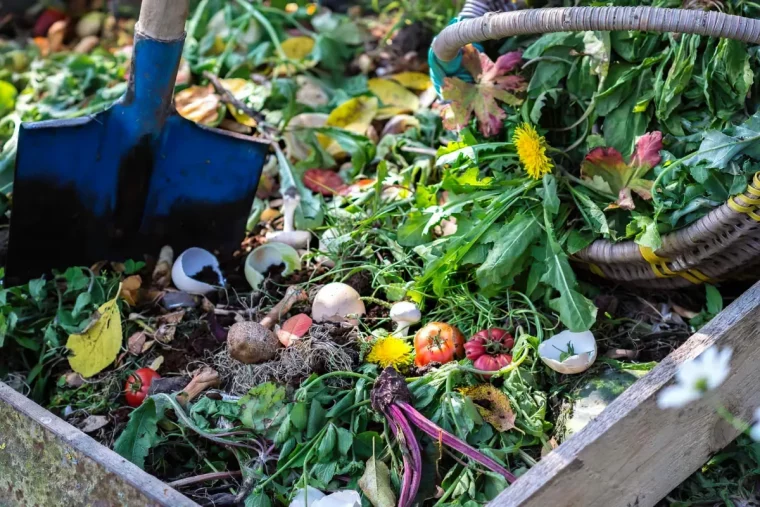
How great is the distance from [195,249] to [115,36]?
177cm

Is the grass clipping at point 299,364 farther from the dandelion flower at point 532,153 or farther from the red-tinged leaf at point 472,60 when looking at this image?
the red-tinged leaf at point 472,60

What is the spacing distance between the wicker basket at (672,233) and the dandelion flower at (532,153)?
0.20 m

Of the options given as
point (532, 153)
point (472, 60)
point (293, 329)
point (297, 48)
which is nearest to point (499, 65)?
point (472, 60)

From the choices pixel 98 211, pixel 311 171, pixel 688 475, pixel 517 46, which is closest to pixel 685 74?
pixel 517 46

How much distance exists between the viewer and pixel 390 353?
5.92ft

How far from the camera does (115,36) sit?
3.63 meters

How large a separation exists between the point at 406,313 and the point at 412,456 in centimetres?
40

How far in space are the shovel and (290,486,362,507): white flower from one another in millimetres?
914

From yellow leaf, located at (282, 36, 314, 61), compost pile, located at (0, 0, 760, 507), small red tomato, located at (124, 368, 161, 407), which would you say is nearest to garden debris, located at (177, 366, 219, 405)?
compost pile, located at (0, 0, 760, 507)

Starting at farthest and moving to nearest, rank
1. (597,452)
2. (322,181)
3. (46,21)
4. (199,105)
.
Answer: (46,21)
(199,105)
(322,181)
(597,452)

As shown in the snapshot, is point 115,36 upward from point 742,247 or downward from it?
downward

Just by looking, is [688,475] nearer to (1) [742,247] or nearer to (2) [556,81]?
(1) [742,247]

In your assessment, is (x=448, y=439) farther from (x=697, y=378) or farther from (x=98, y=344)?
Result: (x=98, y=344)

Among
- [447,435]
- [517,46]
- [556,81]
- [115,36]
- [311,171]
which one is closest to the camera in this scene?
[447,435]
